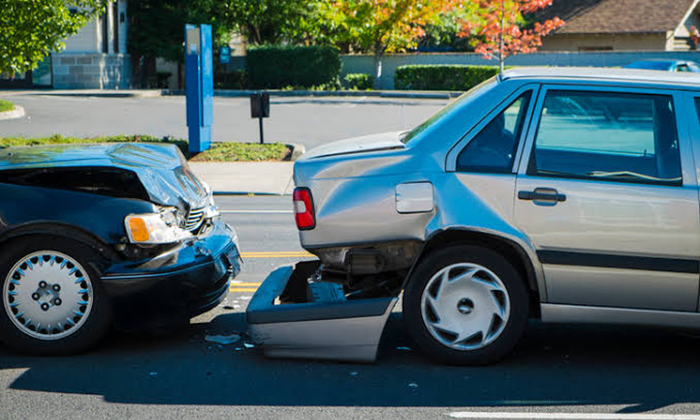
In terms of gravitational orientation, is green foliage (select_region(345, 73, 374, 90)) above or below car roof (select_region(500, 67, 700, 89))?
above

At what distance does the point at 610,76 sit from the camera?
5.18 meters

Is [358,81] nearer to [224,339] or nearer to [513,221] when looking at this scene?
[224,339]

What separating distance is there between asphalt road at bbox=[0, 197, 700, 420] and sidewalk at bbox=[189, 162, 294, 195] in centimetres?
801

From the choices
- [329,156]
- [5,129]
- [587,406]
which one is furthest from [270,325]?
[5,129]

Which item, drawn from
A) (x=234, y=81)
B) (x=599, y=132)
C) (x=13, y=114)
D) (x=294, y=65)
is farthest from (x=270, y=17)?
(x=599, y=132)

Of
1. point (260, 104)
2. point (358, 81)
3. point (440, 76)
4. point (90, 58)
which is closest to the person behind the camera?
point (260, 104)

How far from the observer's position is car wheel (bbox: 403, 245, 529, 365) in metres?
5.07

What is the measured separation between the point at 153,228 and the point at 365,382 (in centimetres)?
162

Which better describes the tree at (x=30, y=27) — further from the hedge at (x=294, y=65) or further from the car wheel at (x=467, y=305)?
the hedge at (x=294, y=65)

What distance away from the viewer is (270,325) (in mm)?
5121

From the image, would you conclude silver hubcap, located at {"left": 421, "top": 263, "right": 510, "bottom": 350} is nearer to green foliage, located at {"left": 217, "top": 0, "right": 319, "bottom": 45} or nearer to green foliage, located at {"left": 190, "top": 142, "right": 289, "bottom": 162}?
green foliage, located at {"left": 190, "top": 142, "right": 289, "bottom": 162}

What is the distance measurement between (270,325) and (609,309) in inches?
77.6

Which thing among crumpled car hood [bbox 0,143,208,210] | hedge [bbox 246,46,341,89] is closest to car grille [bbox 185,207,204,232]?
crumpled car hood [bbox 0,143,208,210]

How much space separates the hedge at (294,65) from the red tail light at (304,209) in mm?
31573
